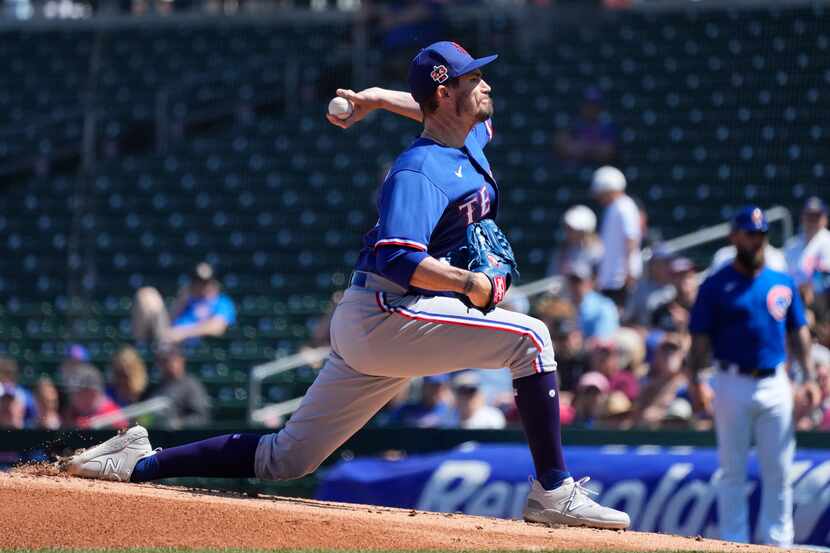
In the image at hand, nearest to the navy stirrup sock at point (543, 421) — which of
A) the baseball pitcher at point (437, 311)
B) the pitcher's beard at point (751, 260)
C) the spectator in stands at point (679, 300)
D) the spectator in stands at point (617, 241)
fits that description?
the baseball pitcher at point (437, 311)

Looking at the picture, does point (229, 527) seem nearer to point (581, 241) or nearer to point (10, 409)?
point (581, 241)

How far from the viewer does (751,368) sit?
752cm

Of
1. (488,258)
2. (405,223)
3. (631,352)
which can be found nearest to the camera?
(405,223)

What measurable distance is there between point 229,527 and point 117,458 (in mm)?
774

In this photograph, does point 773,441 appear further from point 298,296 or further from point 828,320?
point 298,296

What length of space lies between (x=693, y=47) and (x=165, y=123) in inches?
273

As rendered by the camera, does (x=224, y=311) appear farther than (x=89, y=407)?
Yes

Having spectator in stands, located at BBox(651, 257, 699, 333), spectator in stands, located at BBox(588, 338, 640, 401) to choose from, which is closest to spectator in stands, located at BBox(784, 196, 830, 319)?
spectator in stands, located at BBox(651, 257, 699, 333)

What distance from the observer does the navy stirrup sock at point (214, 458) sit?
17.0 feet

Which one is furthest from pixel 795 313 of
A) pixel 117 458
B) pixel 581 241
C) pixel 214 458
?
pixel 117 458

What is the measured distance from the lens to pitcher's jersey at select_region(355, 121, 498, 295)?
457cm

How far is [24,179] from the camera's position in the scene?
19.2 meters

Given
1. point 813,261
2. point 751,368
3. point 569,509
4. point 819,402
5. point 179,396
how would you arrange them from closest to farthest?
1. point 569,509
2. point 751,368
3. point 819,402
4. point 813,261
5. point 179,396

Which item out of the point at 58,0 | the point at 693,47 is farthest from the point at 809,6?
the point at 58,0
